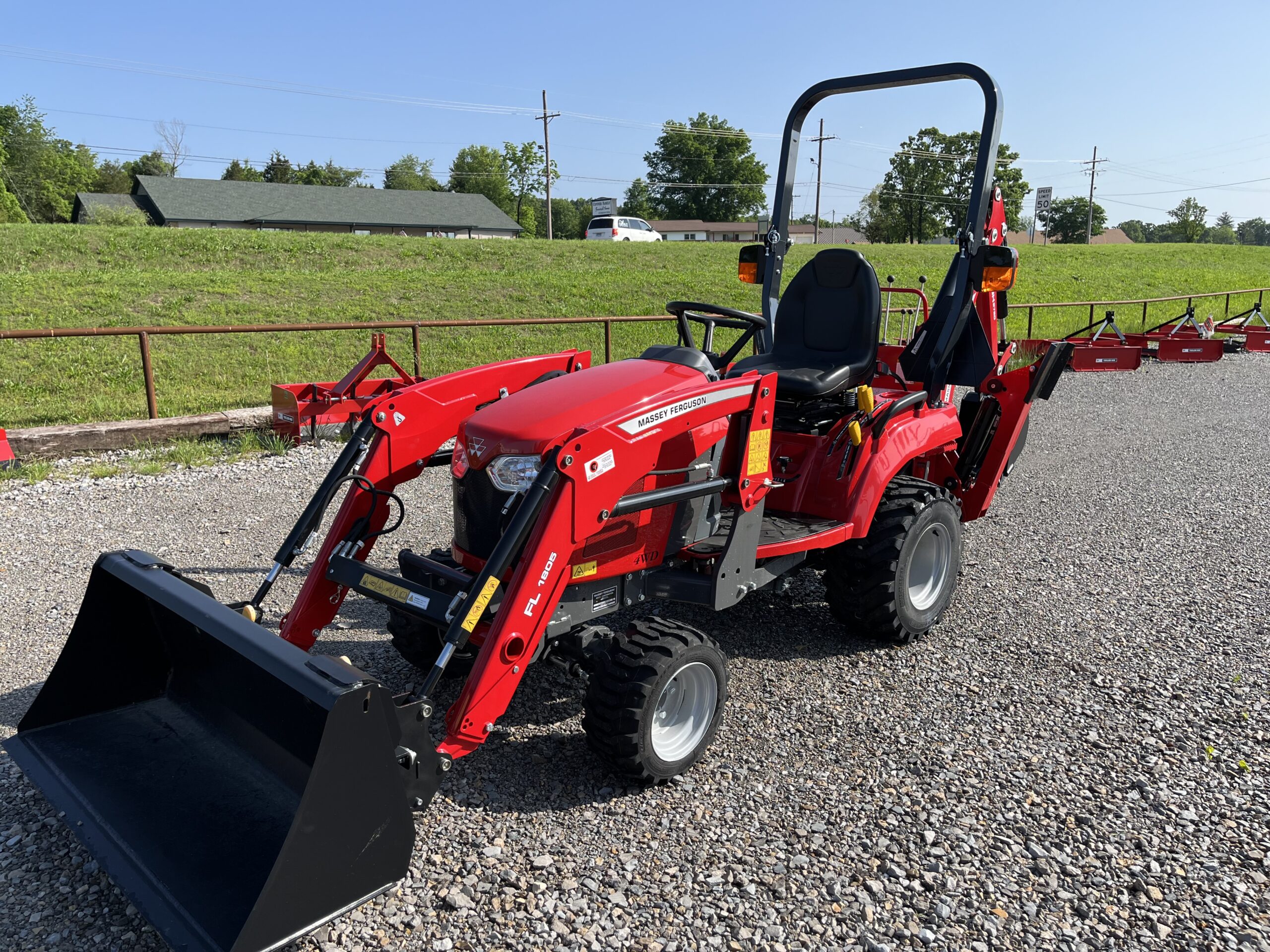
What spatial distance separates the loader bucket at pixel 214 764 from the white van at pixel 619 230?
136 ft

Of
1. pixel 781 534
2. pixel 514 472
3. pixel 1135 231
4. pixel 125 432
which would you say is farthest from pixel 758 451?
pixel 1135 231

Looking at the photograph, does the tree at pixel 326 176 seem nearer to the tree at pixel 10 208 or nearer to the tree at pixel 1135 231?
the tree at pixel 10 208

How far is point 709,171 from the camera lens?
79.9 metres

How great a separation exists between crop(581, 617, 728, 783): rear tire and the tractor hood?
733mm

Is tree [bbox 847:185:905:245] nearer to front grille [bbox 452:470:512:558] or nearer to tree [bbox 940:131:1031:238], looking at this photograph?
tree [bbox 940:131:1031:238]

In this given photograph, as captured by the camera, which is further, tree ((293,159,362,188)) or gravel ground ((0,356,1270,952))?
tree ((293,159,362,188))

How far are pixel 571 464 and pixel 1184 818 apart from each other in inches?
91.2

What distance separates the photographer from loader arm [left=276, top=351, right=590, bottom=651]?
3.55 m

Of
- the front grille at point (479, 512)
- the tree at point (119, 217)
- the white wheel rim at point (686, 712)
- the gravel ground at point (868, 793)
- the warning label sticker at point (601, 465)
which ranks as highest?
the tree at point (119, 217)

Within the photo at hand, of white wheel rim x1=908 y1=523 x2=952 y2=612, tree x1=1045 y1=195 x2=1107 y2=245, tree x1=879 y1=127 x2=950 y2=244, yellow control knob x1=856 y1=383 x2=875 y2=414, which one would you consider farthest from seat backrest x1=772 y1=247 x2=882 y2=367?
tree x1=1045 y1=195 x2=1107 y2=245

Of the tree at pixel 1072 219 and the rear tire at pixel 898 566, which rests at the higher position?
the tree at pixel 1072 219

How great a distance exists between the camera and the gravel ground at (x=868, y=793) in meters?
2.58

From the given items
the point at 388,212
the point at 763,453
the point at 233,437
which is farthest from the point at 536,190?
the point at 763,453

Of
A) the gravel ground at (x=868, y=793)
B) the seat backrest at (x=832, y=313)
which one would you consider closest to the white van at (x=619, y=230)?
the seat backrest at (x=832, y=313)
